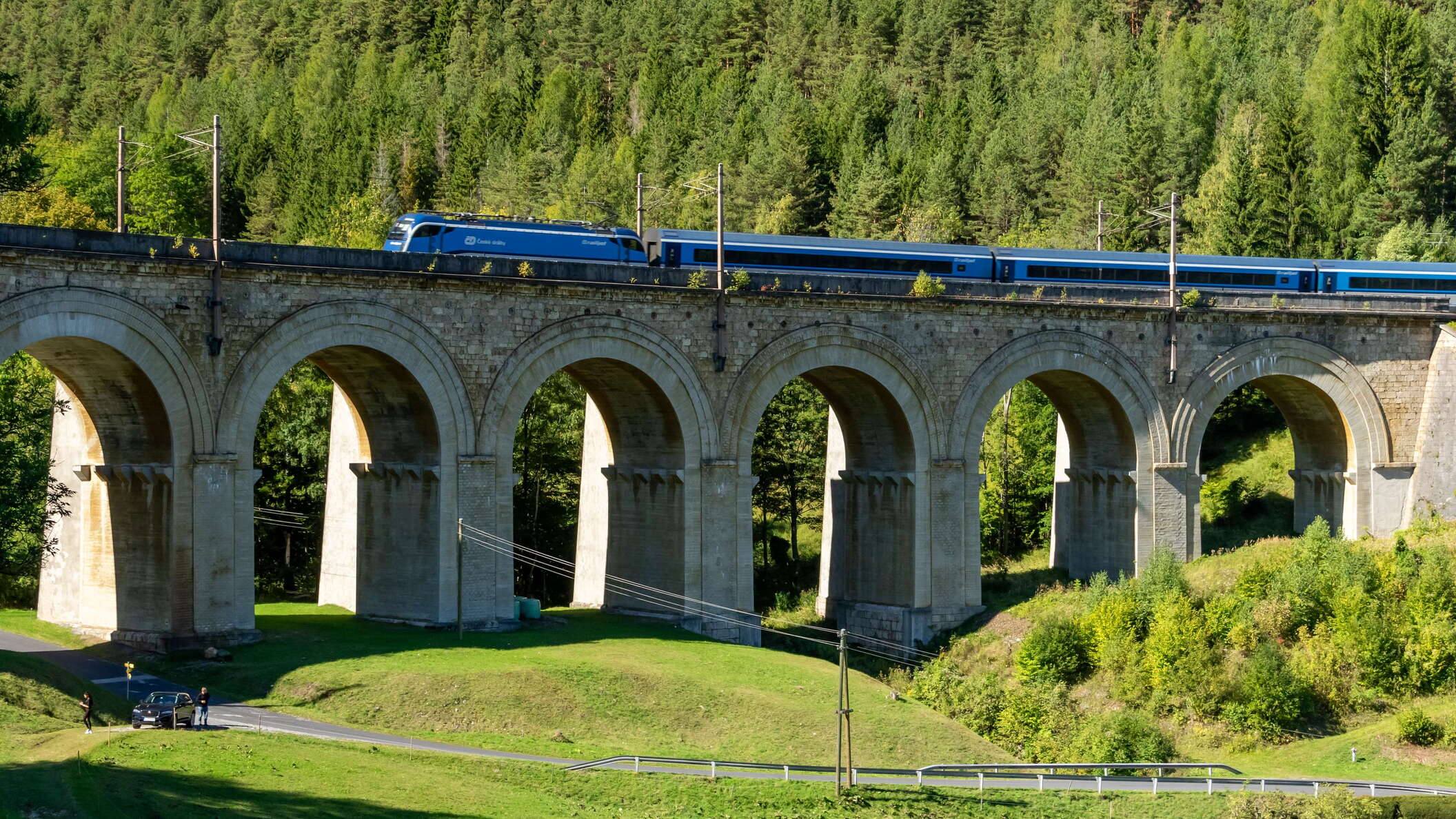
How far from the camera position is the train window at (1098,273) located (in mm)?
61969

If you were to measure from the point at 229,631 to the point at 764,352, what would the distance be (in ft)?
63.6

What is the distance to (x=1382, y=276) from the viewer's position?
67.0 metres

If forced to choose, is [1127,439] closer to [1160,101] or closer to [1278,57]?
[1160,101]

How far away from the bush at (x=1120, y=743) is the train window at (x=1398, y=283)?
26.7m

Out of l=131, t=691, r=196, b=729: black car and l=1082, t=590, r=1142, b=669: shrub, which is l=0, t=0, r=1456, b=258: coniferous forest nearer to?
l=1082, t=590, r=1142, b=669: shrub

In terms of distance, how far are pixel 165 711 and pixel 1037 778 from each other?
2127 cm

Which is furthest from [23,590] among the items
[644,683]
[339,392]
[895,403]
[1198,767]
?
[1198,767]

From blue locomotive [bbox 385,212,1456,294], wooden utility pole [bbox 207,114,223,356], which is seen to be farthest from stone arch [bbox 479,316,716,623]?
wooden utility pole [bbox 207,114,223,356]

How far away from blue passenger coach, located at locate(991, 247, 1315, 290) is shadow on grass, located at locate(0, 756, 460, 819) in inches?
1423

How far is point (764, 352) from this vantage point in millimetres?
54438

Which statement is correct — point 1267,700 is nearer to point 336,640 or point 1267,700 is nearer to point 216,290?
point 336,640

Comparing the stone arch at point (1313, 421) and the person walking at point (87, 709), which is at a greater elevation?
the stone arch at point (1313, 421)

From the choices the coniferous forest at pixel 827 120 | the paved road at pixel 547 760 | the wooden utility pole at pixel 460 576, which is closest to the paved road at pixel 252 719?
the paved road at pixel 547 760

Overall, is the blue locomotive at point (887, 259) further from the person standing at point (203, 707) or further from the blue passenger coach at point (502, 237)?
the person standing at point (203, 707)
